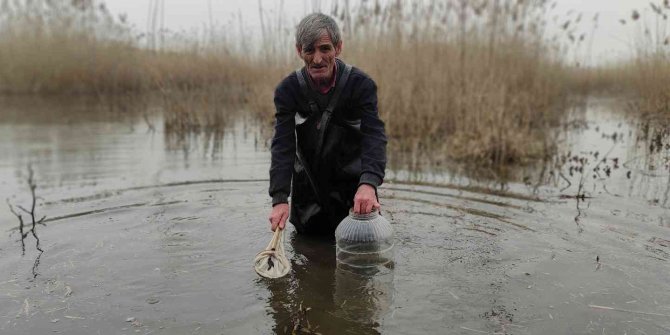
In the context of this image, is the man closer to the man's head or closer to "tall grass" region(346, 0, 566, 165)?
the man's head

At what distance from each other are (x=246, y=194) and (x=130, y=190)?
49.6 inches

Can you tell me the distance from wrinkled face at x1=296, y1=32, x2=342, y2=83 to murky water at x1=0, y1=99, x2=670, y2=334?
131cm

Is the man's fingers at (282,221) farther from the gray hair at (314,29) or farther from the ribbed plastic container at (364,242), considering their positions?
the gray hair at (314,29)

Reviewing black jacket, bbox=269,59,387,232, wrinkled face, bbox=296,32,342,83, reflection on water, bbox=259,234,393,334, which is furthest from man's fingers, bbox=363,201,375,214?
wrinkled face, bbox=296,32,342,83

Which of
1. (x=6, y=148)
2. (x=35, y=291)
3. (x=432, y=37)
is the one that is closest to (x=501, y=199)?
(x=35, y=291)

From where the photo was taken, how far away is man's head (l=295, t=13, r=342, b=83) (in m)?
3.35

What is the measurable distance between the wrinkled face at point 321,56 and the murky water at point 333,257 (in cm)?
131

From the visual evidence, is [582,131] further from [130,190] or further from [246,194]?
[130,190]

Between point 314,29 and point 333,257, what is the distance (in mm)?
1607

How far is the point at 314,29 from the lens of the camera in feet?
10.9

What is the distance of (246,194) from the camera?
5641mm

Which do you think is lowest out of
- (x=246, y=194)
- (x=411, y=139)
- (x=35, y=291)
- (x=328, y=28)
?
(x=35, y=291)

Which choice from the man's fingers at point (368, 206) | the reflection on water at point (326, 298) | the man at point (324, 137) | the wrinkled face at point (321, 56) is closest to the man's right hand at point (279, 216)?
the man at point (324, 137)

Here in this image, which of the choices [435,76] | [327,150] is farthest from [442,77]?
[327,150]
